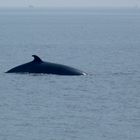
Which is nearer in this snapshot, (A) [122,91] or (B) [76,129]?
(B) [76,129]

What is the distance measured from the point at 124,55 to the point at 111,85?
17.1 m

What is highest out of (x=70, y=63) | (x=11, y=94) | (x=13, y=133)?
(x=70, y=63)

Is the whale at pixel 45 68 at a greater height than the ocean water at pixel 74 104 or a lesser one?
greater

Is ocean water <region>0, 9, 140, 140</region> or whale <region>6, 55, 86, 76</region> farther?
whale <region>6, 55, 86, 76</region>

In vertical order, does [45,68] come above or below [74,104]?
above

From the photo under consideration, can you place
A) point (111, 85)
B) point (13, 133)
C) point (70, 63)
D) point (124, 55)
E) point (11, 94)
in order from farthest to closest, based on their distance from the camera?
point (124, 55) < point (70, 63) < point (111, 85) < point (11, 94) < point (13, 133)

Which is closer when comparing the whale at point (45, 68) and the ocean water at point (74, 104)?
the ocean water at point (74, 104)

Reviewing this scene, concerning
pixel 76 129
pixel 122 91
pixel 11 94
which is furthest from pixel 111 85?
pixel 76 129

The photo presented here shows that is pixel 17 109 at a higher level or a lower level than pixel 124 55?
lower

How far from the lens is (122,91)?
95.4 ft

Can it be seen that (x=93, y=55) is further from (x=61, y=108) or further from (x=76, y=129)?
(x=76, y=129)

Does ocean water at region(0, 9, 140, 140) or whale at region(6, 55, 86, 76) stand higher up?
whale at region(6, 55, 86, 76)

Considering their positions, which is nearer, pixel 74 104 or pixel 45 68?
pixel 74 104

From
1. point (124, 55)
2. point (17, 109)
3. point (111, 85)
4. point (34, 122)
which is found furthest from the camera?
point (124, 55)
